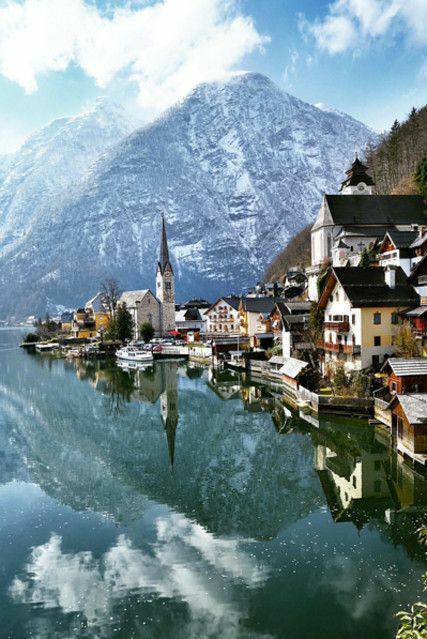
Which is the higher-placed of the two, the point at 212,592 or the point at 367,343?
the point at 367,343

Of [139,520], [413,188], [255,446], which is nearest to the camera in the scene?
[139,520]

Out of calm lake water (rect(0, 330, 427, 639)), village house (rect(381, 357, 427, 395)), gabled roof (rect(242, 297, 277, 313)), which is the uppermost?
gabled roof (rect(242, 297, 277, 313))

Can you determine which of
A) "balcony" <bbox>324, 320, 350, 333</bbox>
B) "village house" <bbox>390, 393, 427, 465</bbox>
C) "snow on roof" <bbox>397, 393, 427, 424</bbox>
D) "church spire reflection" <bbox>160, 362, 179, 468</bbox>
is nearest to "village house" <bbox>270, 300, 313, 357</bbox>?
"balcony" <bbox>324, 320, 350, 333</bbox>

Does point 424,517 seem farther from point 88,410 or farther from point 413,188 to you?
point 413,188

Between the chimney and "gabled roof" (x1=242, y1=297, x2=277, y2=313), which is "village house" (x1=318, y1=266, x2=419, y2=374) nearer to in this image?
the chimney

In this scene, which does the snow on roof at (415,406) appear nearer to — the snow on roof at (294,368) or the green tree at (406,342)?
the green tree at (406,342)

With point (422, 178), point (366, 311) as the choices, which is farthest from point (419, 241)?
point (422, 178)

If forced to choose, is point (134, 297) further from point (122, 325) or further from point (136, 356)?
point (136, 356)

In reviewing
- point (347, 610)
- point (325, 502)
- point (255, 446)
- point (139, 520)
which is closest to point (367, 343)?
point (255, 446)
